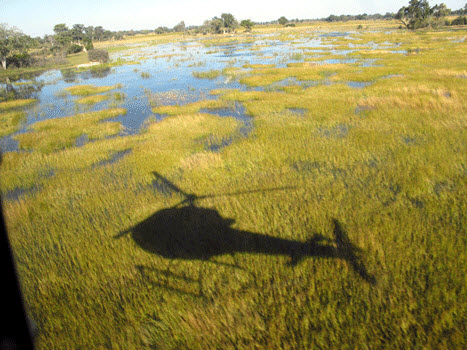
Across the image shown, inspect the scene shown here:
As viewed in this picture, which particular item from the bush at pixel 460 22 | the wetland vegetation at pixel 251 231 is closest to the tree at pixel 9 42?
the wetland vegetation at pixel 251 231

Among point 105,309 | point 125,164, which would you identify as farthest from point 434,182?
point 125,164

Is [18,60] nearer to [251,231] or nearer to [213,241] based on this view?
[213,241]

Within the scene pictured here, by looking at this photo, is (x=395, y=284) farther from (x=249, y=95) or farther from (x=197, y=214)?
(x=249, y=95)

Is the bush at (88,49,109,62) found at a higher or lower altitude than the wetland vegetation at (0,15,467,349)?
higher

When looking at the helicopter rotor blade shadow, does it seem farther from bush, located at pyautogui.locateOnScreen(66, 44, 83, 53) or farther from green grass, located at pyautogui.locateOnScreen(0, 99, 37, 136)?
bush, located at pyautogui.locateOnScreen(66, 44, 83, 53)

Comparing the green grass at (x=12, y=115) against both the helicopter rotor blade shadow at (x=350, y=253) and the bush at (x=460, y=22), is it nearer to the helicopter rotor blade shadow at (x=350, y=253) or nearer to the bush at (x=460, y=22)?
the helicopter rotor blade shadow at (x=350, y=253)

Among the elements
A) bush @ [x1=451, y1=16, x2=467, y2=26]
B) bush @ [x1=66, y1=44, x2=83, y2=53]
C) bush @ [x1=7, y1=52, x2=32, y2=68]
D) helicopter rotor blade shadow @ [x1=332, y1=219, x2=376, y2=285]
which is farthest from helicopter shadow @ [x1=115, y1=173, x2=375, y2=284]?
bush @ [x1=451, y1=16, x2=467, y2=26]
